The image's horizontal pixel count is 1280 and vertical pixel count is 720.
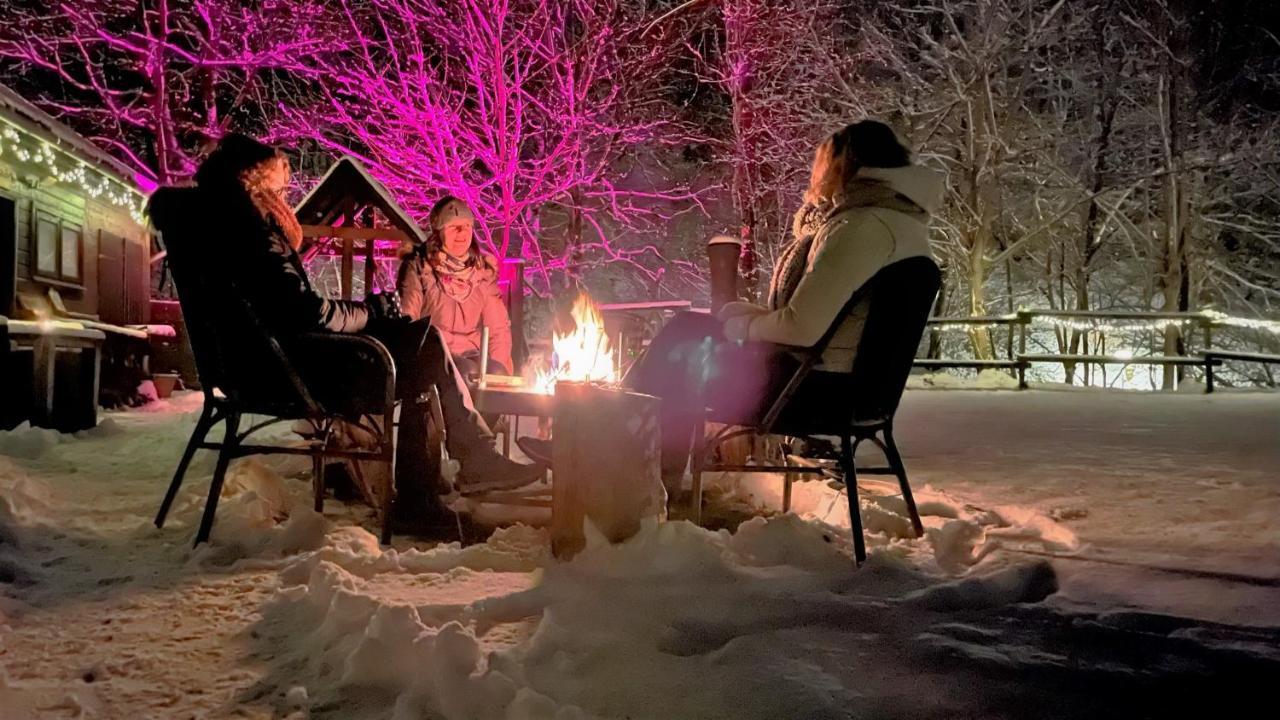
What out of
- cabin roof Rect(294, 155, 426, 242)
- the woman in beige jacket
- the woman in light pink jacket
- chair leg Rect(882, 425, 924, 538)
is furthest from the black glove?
cabin roof Rect(294, 155, 426, 242)

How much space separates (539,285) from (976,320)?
10134 mm

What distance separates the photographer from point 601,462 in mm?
2387

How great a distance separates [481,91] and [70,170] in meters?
6.51

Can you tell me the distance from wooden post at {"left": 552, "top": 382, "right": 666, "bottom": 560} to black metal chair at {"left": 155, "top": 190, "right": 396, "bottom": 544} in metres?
0.77

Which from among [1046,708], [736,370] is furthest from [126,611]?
[1046,708]

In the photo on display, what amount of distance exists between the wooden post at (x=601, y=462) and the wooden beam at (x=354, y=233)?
161 inches

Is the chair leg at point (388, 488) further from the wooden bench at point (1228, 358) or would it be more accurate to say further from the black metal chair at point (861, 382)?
the wooden bench at point (1228, 358)

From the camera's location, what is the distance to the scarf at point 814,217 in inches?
103

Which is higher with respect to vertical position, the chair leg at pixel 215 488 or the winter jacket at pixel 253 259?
the winter jacket at pixel 253 259

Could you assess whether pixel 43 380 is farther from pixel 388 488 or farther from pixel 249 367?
pixel 388 488

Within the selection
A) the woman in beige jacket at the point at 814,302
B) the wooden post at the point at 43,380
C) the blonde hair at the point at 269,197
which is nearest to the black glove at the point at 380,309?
the blonde hair at the point at 269,197

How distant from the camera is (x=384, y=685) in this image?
5.61 feet

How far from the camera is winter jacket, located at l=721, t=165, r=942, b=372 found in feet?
8.30

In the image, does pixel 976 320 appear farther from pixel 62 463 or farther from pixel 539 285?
pixel 62 463
